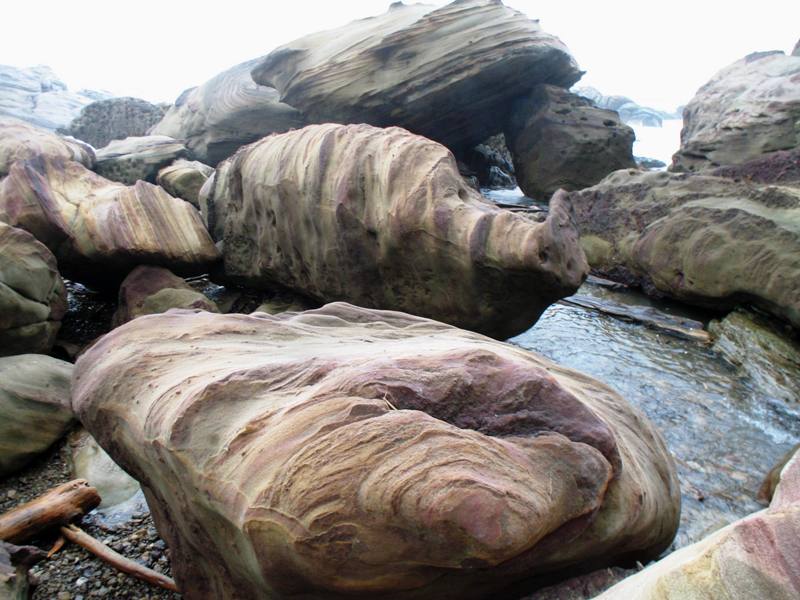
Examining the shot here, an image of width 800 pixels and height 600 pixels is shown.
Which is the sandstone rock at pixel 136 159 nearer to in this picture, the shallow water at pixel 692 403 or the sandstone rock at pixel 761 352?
the shallow water at pixel 692 403

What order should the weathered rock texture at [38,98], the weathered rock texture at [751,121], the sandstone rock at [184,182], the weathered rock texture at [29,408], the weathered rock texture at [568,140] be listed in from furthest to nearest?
the weathered rock texture at [38,98], the weathered rock texture at [568,140], the weathered rock texture at [751,121], the sandstone rock at [184,182], the weathered rock texture at [29,408]

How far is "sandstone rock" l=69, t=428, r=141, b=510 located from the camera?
298cm

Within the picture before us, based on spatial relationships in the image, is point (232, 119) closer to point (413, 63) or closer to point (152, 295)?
point (413, 63)

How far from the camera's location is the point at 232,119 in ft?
33.3

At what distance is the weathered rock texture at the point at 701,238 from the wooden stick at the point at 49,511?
14.1 feet

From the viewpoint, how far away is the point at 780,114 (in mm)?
7570

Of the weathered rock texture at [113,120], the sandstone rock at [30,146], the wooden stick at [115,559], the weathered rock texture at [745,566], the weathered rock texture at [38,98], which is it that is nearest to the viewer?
the weathered rock texture at [745,566]

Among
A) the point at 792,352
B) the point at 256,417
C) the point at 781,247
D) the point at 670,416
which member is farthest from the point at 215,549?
the point at 781,247

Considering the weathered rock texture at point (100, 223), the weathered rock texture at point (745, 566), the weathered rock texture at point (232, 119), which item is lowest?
the weathered rock texture at point (232, 119)

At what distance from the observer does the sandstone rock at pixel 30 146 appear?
20.5 ft

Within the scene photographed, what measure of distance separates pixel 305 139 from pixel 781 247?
3419mm

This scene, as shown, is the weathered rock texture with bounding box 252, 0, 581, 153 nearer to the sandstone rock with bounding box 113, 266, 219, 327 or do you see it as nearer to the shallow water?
the shallow water

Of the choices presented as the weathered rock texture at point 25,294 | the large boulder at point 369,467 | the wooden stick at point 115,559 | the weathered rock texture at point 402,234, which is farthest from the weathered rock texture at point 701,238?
the weathered rock texture at point 25,294

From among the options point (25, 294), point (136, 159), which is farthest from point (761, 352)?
point (136, 159)
